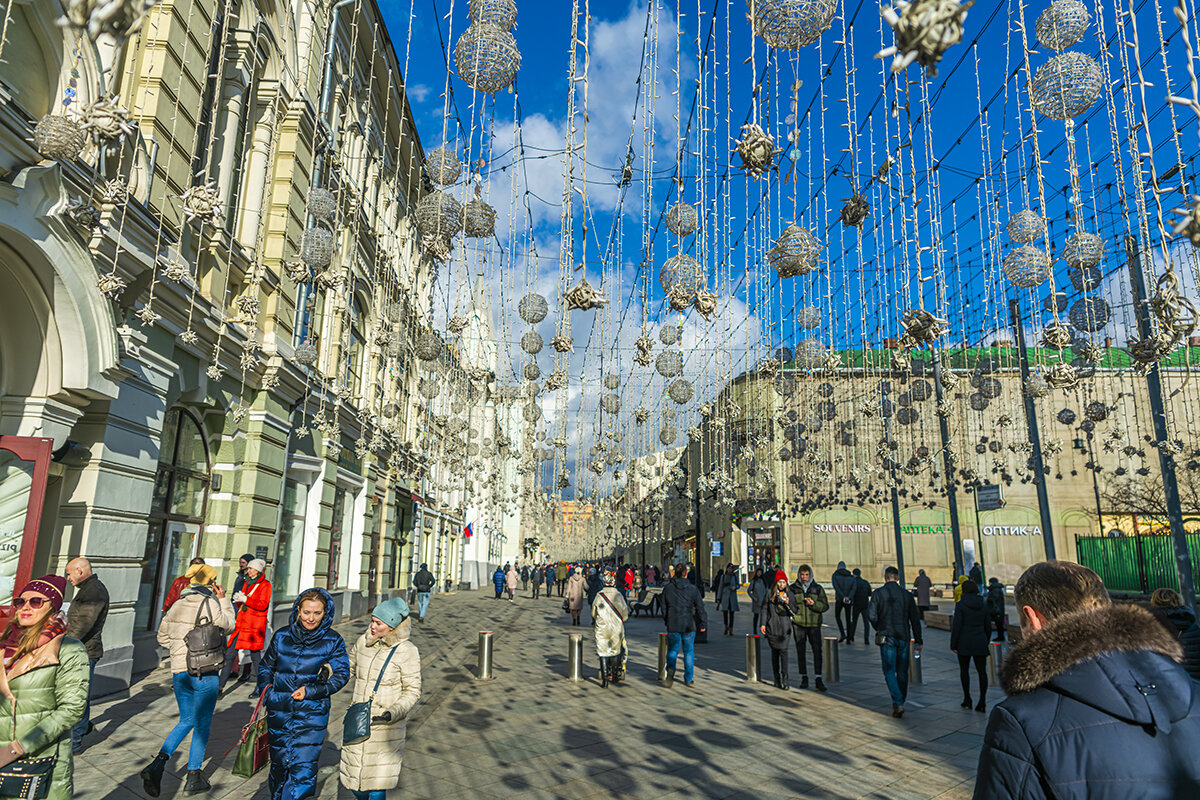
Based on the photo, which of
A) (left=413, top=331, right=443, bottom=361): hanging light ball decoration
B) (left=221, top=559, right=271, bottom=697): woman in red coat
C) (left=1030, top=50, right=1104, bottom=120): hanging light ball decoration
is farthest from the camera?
(left=413, top=331, right=443, bottom=361): hanging light ball decoration

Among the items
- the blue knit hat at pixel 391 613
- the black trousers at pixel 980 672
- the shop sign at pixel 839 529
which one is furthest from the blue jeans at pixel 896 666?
the shop sign at pixel 839 529

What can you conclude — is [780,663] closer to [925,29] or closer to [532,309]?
[532,309]

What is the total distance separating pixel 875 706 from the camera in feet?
31.7

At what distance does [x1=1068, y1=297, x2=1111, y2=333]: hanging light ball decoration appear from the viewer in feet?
36.4

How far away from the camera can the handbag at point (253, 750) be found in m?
4.30

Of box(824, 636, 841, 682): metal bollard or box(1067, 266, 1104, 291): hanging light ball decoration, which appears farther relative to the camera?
box(824, 636, 841, 682): metal bollard

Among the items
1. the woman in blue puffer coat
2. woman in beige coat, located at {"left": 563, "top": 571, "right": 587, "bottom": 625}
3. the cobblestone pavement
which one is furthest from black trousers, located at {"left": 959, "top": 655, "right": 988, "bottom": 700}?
woman in beige coat, located at {"left": 563, "top": 571, "right": 587, "bottom": 625}

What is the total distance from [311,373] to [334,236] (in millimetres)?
6299

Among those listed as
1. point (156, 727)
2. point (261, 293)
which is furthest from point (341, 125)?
point (156, 727)

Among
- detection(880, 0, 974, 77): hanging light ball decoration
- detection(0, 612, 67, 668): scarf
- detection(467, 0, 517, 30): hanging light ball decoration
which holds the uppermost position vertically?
detection(467, 0, 517, 30): hanging light ball decoration

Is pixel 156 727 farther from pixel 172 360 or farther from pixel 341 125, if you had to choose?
pixel 341 125

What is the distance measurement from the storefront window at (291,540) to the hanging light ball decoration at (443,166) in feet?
30.6

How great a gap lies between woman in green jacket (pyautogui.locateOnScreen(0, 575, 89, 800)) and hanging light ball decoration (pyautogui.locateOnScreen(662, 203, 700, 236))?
7.69 meters

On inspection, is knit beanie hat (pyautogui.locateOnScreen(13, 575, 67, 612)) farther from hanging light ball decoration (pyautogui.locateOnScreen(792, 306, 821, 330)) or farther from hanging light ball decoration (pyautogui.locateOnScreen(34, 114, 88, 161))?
hanging light ball decoration (pyautogui.locateOnScreen(792, 306, 821, 330))
